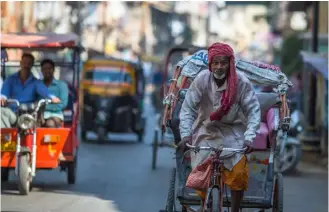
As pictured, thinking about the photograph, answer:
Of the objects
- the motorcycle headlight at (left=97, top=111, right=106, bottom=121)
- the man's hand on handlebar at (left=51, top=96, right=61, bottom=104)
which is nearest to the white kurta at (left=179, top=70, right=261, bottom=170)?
the man's hand on handlebar at (left=51, top=96, right=61, bottom=104)

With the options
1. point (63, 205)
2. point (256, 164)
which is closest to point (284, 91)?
point (256, 164)

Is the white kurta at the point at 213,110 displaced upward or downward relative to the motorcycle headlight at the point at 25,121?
upward

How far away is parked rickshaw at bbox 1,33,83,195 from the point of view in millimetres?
12305

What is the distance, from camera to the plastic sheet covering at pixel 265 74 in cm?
962

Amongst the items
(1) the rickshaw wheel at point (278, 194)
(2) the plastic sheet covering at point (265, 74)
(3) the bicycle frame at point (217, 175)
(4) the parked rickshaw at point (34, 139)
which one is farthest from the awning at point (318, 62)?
(3) the bicycle frame at point (217, 175)

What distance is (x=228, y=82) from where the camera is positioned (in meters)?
7.97

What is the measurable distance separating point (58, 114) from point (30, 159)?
0.98 meters

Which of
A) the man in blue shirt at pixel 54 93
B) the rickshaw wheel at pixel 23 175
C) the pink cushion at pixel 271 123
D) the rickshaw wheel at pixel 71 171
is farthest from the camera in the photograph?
the rickshaw wheel at pixel 71 171

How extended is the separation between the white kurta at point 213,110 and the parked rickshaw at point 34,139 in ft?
14.7

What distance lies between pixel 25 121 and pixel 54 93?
99 centimetres

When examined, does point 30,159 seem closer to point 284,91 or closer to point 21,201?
point 21,201

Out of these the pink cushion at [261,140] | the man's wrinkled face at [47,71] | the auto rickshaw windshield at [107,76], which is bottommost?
the auto rickshaw windshield at [107,76]

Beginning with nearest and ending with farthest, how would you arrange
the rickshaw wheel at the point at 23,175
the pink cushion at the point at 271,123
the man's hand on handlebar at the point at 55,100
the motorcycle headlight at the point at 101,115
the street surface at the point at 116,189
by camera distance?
the pink cushion at the point at 271,123 < the street surface at the point at 116,189 < the rickshaw wheel at the point at 23,175 < the man's hand on handlebar at the point at 55,100 < the motorcycle headlight at the point at 101,115

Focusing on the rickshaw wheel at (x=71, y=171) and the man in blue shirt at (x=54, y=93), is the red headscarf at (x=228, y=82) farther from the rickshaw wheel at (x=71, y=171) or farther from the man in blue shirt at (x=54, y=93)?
→ the rickshaw wheel at (x=71, y=171)
